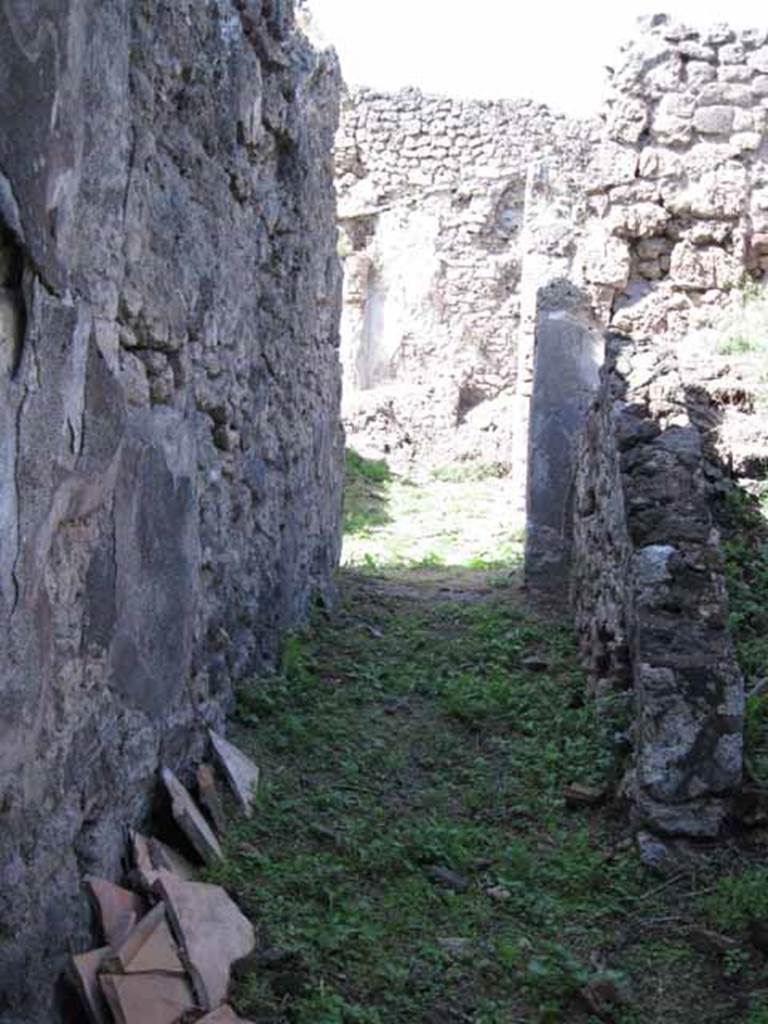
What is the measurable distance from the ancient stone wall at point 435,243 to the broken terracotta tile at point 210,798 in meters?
12.8

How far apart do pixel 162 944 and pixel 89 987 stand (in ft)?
0.81

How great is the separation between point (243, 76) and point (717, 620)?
2.67 metres

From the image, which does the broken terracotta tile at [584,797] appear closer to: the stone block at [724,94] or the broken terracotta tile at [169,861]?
the broken terracotta tile at [169,861]

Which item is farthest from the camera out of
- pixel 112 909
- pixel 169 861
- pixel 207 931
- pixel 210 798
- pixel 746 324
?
pixel 746 324

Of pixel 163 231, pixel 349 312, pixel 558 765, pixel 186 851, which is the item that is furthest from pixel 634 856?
pixel 349 312

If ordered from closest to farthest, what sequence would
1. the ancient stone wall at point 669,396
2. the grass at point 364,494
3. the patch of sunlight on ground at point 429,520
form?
the ancient stone wall at point 669,396 < the patch of sunlight on ground at point 429,520 < the grass at point 364,494

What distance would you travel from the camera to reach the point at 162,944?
2822mm

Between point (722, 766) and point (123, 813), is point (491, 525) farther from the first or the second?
point (123, 813)

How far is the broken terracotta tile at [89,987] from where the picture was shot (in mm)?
2580

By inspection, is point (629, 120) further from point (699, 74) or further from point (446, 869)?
point (446, 869)

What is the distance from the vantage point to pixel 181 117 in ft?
12.5

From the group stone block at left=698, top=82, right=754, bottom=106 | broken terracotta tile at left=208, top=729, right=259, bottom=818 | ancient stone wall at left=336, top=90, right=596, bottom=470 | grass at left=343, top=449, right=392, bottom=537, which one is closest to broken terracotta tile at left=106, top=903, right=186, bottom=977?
broken terracotta tile at left=208, top=729, right=259, bottom=818

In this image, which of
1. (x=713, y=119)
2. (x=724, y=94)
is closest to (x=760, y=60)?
(x=724, y=94)

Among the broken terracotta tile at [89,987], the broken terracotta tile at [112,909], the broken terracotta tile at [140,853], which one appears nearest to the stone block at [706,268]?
the broken terracotta tile at [140,853]
